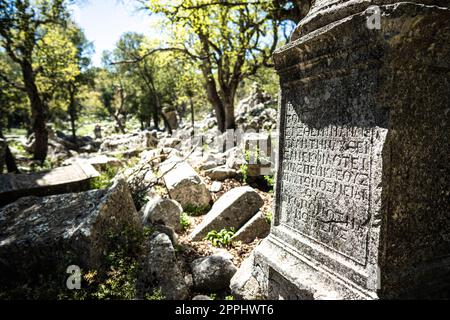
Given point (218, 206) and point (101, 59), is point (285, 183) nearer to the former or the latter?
point (218, 206)

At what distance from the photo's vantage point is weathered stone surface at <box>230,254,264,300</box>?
301 cm

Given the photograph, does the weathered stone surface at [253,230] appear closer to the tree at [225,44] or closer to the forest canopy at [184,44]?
the forest canopy at [184,44]

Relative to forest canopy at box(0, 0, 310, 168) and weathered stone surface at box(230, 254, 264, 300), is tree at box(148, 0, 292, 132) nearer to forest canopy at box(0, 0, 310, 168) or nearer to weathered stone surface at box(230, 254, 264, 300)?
forest canopy at box(0, 0, 310, 168)

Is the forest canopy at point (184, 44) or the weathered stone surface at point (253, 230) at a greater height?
the forest canopy at point (184, 44)

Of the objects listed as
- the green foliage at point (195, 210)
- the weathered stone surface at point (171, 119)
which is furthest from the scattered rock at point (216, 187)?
the weathered stone surface at point (171, 119)

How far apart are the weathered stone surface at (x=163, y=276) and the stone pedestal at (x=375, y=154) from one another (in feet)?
3.95

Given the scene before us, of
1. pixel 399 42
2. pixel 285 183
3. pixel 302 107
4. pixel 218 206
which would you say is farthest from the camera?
pixel 218 206

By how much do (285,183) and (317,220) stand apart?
616mm

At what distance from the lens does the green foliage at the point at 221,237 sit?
4430 millimetres

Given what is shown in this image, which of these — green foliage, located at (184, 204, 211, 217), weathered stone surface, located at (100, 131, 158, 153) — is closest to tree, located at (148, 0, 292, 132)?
weathered stone surface, located at (100, 131, 158, 153)
